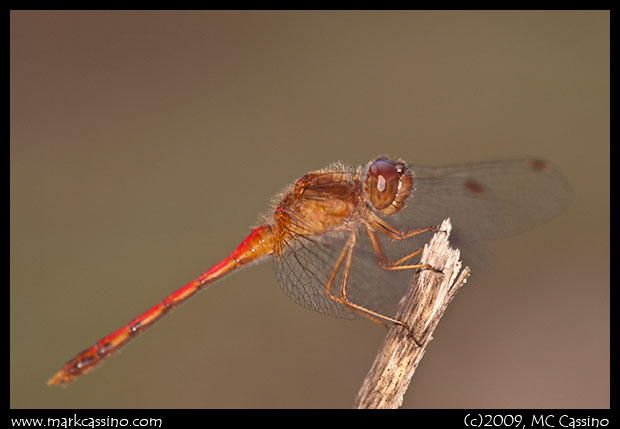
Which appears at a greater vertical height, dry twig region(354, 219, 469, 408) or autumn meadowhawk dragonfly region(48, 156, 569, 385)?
autumn meadowhawk dragonfly region(48, 156, 569, 385)

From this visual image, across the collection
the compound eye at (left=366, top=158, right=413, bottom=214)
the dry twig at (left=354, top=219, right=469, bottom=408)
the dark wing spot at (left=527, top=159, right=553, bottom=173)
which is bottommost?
the dry twig at (left=354, top=219, right=469, bottom=408)

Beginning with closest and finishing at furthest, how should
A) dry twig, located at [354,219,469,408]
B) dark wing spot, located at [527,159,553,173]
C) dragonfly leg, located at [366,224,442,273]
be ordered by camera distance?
1. dry twig, located at [354,219,469,408]
2. dragonfly leg, located at [366,224,442,273]
3. dark wing spot, located at [527,159,553,173]

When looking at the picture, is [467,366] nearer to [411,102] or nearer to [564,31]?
[411,102]

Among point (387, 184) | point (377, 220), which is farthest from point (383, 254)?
point (387, 184)

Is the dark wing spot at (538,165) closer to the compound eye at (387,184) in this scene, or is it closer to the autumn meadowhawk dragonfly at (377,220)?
the autumn meadowhawk dragonfly at (377,220)

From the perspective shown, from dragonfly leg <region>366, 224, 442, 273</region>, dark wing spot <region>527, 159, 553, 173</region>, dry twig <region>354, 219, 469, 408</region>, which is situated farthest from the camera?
dark wing spot <region>527, 159, 553, 173</region>

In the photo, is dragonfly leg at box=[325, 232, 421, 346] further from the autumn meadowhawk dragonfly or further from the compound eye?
the compound eye

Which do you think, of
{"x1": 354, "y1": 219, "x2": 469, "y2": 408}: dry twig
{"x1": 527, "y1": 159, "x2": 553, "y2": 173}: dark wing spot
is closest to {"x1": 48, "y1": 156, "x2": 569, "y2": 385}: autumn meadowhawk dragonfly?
{"x1": 527, "y1": 159, "x2": 553, "y2": 173}: dark wing spot

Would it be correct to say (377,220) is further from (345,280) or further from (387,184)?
(345,280)
